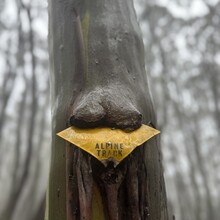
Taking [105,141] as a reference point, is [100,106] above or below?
above

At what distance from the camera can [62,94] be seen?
1.46m

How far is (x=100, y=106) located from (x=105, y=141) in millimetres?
127

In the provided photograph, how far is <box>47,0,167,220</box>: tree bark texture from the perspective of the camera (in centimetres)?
121

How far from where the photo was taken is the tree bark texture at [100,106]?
3.98 ft

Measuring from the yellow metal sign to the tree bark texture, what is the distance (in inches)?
0.9

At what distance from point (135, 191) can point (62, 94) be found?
50 cm

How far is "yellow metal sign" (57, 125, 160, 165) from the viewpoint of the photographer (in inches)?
48.0

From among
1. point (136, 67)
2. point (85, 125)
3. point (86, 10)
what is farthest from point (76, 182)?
point (86, 10)

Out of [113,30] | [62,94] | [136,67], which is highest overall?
[113,30]

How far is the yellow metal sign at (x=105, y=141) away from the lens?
122 centimetres

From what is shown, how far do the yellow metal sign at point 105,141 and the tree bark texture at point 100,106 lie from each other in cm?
2

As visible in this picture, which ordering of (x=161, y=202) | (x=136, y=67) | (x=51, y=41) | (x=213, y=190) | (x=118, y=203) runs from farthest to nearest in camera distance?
1. (x=213, y=190)
2. (x=51, y=41)
3. (x=136, y=67)
4. (x=161, y=202)
5. (x=118, y=203)

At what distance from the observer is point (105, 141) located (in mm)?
1238

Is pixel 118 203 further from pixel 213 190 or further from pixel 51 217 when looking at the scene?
pixel 213 190
